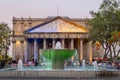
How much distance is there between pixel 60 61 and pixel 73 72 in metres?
5.49

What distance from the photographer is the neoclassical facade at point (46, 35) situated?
123562 millimetres

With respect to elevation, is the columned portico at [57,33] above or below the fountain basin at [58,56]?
above

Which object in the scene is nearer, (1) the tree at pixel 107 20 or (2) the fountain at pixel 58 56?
(2) the fountain at pixel 58 56

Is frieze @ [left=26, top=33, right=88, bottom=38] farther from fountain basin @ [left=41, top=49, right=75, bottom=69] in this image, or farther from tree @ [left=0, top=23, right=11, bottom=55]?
fountain basin @ [left=41, top=49, right=75, bottom=69]

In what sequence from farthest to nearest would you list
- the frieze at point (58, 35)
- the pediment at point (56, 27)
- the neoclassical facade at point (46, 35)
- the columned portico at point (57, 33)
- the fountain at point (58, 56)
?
the pediment at point (56, 27), the neoclassical facade at point (46, 35), the columned portico at point (57, 33), the frieze at point (58, 35), the fountain at point (58, 56)

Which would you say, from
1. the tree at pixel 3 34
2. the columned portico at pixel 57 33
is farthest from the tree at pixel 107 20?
the columned portico at pixel 57 33

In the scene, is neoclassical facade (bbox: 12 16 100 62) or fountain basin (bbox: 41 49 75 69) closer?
fountain basin (bbox: 41 49 75 69)

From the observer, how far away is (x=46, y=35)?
124m

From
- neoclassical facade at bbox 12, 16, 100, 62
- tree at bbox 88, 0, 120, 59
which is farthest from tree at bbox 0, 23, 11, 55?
neoclassical facade at bbox 12, 16, 100, 62

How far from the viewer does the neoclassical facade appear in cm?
12356

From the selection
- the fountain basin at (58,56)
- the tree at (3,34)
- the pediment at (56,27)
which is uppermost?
the pediment at (56,27)

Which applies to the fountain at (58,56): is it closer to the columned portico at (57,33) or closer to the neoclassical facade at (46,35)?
the neoclassical facade at (46,35)

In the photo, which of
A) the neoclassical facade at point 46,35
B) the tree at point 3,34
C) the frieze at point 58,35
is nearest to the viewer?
the tree at point 3,34

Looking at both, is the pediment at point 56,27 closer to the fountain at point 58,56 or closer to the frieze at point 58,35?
the frieze at point 58,35
